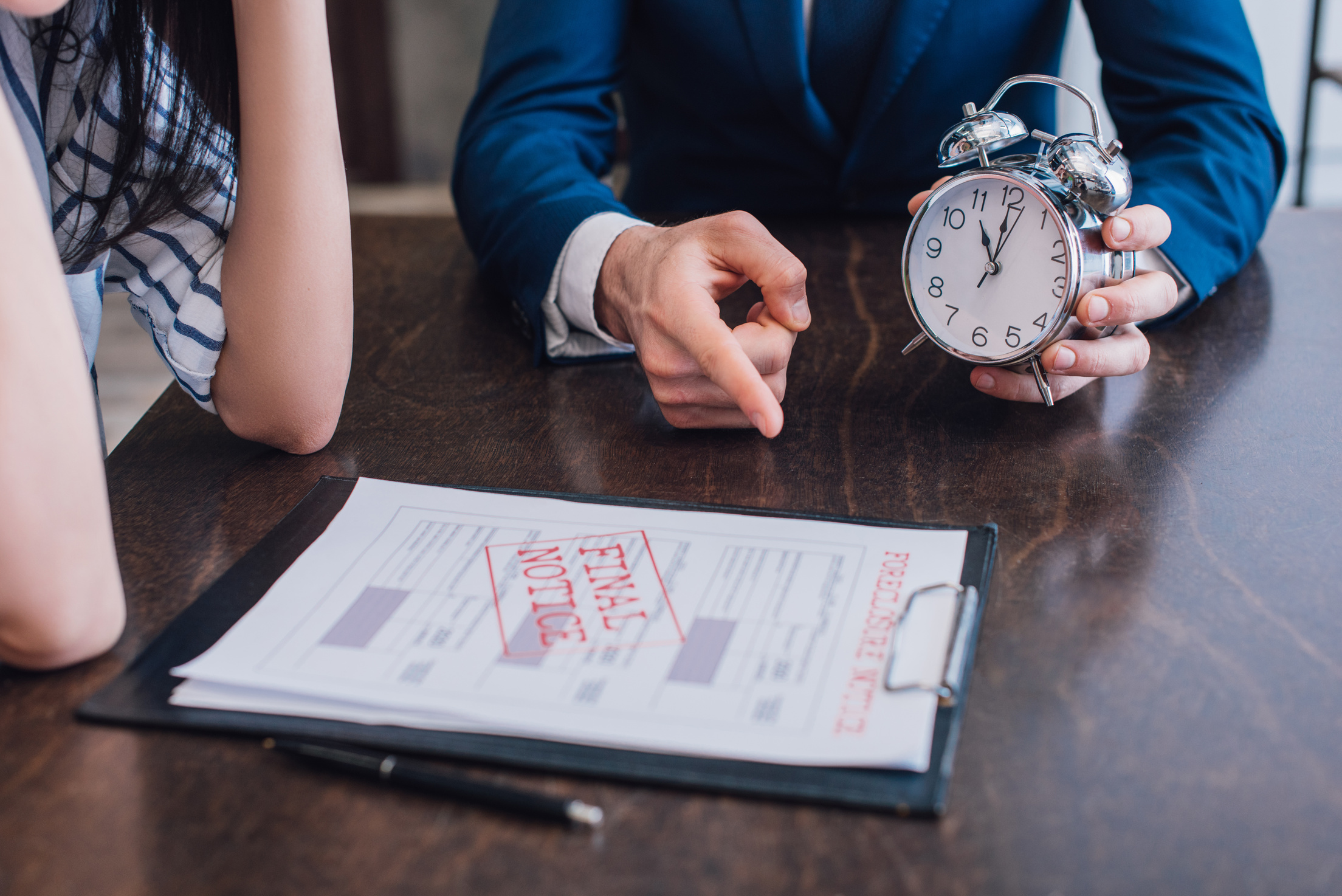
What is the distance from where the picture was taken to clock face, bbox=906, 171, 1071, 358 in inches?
29.8

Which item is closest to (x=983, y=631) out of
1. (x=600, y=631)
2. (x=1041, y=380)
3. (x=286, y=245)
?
(x=600, y=631)

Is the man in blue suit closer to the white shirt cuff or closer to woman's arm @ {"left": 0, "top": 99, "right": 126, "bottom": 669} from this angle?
the white shirt cuff

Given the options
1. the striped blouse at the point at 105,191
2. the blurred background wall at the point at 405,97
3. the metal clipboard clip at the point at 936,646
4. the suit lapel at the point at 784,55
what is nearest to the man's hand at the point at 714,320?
the metal clipboard clip at the point at 936,646

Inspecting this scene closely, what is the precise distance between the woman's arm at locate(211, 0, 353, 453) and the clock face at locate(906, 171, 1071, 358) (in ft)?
1.50

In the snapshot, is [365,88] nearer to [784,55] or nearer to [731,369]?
[784,55]

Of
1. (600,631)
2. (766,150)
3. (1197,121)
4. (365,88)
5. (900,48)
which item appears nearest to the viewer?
(600,631)

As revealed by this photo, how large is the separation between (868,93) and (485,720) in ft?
3.51

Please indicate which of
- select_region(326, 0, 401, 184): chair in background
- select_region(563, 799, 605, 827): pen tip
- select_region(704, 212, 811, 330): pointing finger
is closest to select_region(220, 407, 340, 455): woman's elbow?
select_region(704, 212, 811, 330): pointing finger

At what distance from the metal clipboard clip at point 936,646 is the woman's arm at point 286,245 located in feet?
1.55

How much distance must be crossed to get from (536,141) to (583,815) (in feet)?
3.01

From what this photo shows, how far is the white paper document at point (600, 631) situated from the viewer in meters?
0.47

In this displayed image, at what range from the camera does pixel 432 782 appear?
1.43ft

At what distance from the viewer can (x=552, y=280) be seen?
3.16 ft

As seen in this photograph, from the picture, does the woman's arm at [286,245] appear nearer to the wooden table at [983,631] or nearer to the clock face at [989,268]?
the wooden table at [983,631]
